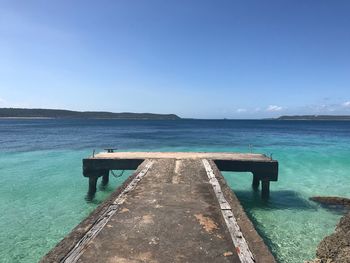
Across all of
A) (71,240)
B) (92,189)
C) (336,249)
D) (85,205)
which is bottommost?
(85,205)

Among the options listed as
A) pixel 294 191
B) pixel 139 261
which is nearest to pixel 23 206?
pixel 139 261

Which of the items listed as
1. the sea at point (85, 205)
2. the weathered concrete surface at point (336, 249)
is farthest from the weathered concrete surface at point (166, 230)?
the sea at point (85, 205)

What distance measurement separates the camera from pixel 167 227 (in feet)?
19.5

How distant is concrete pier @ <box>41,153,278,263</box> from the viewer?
4.85m

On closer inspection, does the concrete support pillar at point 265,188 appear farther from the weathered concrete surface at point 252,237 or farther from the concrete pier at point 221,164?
the weathered concrete surface at point 252,237

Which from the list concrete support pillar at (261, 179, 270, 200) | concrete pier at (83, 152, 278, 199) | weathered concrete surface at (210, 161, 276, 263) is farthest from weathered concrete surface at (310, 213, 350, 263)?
concrete support pillar at (261, 179, 270, 200)

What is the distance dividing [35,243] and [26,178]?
9935 mm

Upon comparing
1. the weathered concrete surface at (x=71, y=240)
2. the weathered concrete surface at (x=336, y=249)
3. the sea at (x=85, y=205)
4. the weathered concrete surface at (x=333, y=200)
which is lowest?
the sea at (x=85, y=205)

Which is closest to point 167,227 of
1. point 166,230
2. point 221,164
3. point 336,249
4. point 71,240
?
point 166,230

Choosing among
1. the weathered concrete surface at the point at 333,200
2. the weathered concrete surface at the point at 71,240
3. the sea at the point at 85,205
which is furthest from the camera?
the weathered concrete surface at the point at 333,200

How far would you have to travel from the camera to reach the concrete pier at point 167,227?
485 centimetres

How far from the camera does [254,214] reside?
40.6 ft

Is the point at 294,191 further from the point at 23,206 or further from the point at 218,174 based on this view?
the point at 23,206

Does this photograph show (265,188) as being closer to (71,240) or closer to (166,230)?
(166,230)
